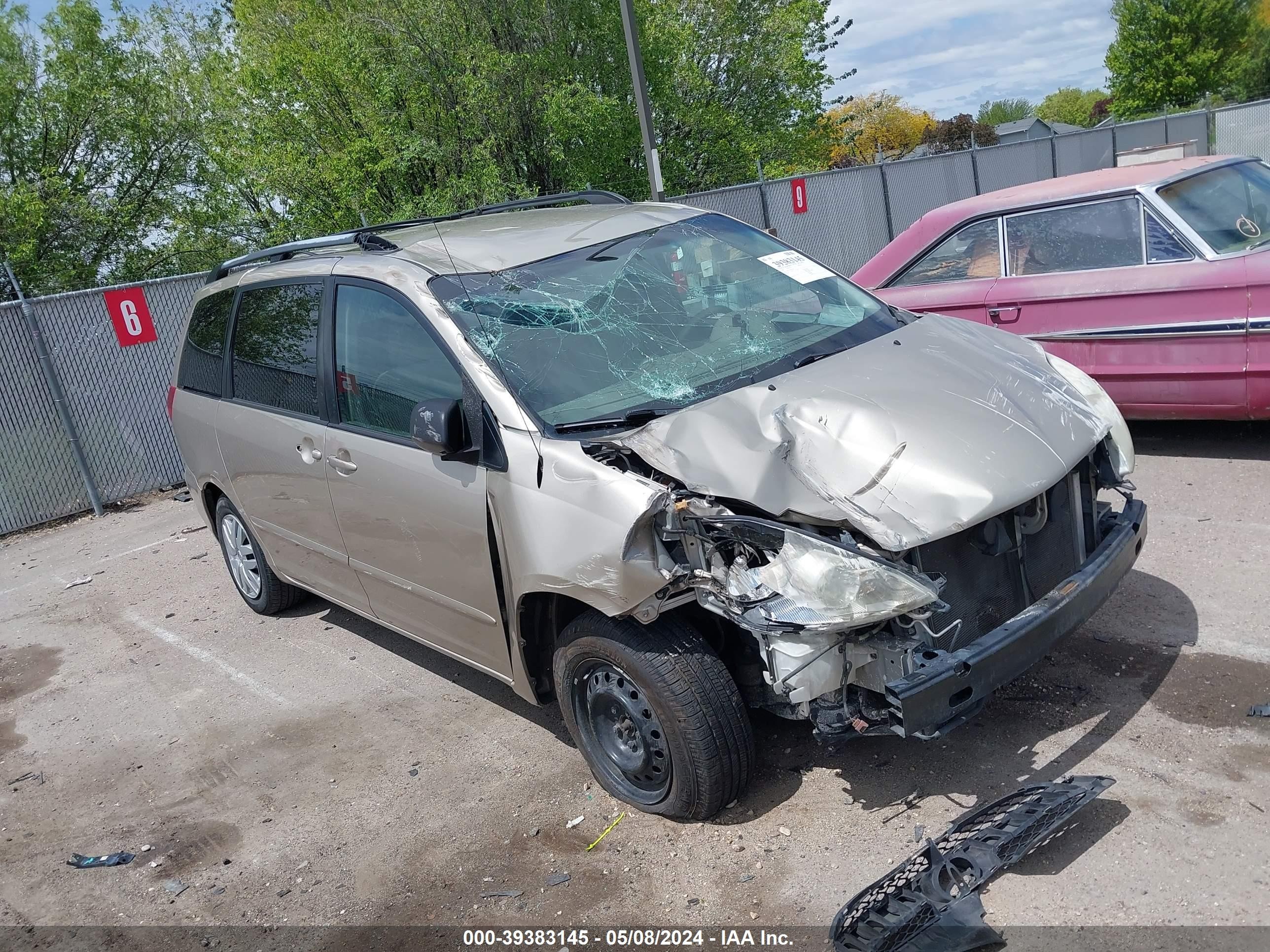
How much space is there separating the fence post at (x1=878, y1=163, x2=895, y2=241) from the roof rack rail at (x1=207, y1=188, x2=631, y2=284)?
475 inches

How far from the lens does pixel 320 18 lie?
606 inches

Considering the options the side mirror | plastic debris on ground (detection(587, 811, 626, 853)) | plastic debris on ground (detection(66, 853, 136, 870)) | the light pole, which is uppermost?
the light pole

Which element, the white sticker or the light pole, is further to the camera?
the light pole

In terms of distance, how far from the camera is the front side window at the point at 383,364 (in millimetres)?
3963

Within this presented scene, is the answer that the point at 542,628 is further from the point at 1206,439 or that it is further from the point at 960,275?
the point at 1206,439

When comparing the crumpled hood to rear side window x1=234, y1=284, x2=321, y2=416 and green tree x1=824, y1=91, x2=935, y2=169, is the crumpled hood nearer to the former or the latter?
rear side window x1=234, y1=284, x2=321, y2=416

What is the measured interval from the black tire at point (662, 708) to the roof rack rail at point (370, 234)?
2042 millimetres

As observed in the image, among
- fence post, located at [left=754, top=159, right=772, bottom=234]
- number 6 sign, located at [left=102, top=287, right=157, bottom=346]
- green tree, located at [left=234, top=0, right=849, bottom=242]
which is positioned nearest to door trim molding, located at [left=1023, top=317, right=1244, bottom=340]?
number 6 sign, located at [left=102, top=287, right=157, bottom=346]

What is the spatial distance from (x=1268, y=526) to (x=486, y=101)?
12.1 metres

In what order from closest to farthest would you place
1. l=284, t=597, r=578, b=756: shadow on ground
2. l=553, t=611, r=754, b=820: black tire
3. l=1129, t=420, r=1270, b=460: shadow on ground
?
l=553, t=611, r=754, b=820: black tire < l=284, t=597, r=578, b=756: shadow on ground < l=1129, t=420, r=1270, b=460: shadow on ground

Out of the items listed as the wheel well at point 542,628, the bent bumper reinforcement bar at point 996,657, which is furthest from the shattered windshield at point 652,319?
the bent bumper reinforcement bar at point 996,657

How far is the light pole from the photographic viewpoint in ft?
37.0

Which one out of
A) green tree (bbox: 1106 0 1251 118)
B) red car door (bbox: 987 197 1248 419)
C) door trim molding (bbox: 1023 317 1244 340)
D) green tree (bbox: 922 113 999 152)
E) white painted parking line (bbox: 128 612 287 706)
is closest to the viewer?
white painted parking line (bbox: 128 612 287 706)

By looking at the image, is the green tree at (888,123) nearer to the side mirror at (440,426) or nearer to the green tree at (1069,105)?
the green tree at (1069,105)
